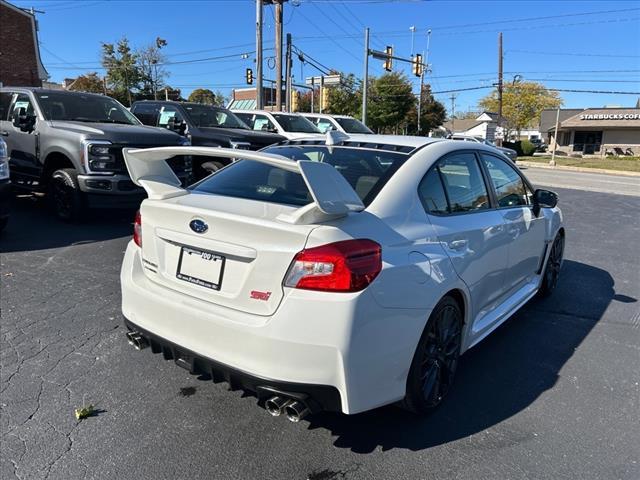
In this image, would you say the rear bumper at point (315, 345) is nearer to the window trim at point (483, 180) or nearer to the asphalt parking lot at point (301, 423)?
the asphalt parking lot at point (301, 423)

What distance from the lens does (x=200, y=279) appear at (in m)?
2.65

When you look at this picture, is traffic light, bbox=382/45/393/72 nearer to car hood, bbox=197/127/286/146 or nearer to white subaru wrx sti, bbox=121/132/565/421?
car hood, bbox=197/127/286/146

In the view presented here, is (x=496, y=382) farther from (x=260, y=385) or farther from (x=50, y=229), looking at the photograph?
(x=50, y=229)

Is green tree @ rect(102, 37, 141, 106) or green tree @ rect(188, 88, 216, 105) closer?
green tree @ rect(102, 37, 141, 106)

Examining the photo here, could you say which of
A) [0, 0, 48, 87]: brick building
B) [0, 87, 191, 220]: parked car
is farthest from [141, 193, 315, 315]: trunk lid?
[0, 0, 48, 87]: brick building

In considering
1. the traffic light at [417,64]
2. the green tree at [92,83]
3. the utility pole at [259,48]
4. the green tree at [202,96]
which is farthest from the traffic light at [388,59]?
the green tree at [202,96]

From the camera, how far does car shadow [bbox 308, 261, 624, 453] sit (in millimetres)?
2824

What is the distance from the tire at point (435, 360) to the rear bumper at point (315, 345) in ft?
0.39

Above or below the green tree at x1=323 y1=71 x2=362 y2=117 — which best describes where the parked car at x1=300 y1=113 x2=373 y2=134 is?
below

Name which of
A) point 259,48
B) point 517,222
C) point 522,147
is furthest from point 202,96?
point 517,222

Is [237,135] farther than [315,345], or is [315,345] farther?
[237,135]

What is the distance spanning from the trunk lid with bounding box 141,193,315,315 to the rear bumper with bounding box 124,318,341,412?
30 centimetres

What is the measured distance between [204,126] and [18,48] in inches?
725

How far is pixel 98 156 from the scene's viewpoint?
23.7 feet
